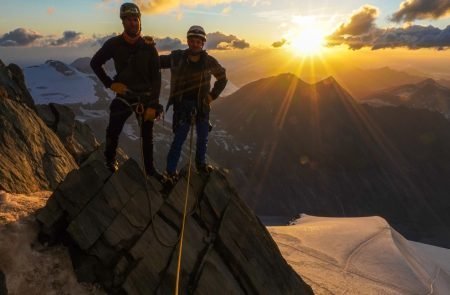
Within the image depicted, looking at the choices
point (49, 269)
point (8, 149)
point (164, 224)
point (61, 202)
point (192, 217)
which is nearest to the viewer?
point (49, 269)

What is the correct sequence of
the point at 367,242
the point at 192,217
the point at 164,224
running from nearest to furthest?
the point at 164,224 < the point at 192,217 < the point at 367,242

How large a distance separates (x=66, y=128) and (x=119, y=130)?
1354 cm

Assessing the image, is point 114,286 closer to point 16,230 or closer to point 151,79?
point 16,230

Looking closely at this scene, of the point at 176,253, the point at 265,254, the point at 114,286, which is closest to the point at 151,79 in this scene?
the point at 176,253

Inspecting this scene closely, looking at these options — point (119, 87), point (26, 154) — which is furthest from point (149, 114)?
point (26, 154)

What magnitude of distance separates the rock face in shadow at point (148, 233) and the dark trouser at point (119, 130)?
467 millimetres

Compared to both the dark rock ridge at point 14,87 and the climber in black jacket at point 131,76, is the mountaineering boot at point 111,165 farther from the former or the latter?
the dark rock ridge at point 14,87

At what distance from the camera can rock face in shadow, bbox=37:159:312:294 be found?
12.4m

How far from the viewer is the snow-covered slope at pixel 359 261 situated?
36469 millimetres

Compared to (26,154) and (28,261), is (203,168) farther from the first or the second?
(26,154)

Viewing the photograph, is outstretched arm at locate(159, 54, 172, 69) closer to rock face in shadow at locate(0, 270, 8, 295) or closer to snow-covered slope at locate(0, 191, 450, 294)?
snow-covered slope at locate(0, 191, 450, 294)

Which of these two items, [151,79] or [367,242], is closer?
[151,79]

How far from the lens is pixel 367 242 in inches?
1998

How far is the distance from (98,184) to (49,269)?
114 inches
